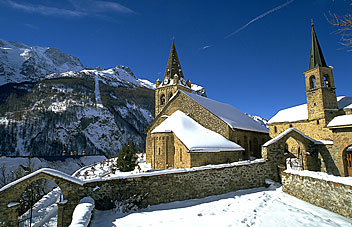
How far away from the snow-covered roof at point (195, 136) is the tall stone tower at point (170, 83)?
11.3 metres

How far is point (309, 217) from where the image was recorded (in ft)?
21.6

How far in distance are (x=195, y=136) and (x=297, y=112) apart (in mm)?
15024

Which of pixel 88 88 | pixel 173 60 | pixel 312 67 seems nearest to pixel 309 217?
pixel 312 67

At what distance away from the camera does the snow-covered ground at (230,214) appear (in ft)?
20.6

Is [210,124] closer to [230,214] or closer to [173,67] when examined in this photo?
[230,214]

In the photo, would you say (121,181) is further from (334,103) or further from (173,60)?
(173,60)

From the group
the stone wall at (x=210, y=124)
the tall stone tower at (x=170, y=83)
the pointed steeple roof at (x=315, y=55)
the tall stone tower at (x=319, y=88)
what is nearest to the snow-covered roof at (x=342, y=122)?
the tall stone tower at (x=319, y=88)

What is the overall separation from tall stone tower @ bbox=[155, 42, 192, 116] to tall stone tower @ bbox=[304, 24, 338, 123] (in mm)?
16691

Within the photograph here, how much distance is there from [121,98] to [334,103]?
82280mm

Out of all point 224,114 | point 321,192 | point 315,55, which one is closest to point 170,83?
point 224,114

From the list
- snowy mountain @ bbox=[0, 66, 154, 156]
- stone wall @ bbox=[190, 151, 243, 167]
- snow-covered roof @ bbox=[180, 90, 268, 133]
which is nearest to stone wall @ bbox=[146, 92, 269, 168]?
snow-covered roof @ bbox=[180, 90, 268, 133]

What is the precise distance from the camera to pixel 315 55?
21.2 m

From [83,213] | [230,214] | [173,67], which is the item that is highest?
[173,67]

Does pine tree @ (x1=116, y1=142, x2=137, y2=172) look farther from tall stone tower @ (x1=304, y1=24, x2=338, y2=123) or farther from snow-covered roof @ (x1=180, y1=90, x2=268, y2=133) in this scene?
tall stone tower @ (x1=304, y1=24, x2=338, y2=123)
